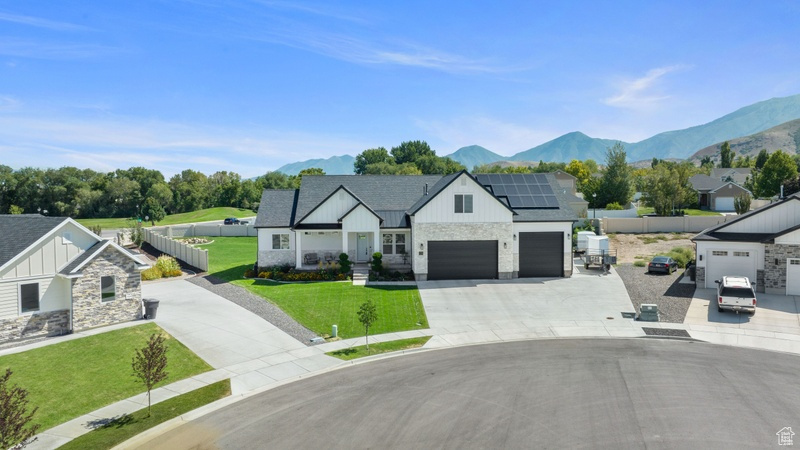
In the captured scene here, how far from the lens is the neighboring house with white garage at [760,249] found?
2550 centimetres

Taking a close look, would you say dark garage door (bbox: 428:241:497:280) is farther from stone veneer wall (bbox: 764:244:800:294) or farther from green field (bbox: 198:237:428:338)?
stone veneer wall (bbox: 764:244:800:294)

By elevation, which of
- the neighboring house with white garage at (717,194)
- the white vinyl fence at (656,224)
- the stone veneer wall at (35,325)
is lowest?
the stone veneer wall at (35,325)

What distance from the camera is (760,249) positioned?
26.5m

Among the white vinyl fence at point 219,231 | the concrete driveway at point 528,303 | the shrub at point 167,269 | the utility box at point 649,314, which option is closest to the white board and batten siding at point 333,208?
the concrete driveway at point 528,303

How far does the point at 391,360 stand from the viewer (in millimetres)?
17750

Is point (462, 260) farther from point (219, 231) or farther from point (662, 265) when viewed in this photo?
point (219, 231)

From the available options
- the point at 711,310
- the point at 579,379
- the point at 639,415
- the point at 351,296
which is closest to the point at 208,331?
the point at 351,296

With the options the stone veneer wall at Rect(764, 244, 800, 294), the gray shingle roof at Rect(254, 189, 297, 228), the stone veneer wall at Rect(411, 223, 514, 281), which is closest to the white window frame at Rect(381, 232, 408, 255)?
the stone veneer wall at Rect(411, 223, 514, 281)

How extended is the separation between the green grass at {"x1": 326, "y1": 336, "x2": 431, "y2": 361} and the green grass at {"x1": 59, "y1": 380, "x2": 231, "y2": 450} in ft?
14.1

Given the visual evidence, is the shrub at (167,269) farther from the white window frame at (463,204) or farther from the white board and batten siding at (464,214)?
the white window frame at (463,204)

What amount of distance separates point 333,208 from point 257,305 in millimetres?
10637

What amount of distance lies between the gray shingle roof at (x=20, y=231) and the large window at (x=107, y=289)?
10.0 ft

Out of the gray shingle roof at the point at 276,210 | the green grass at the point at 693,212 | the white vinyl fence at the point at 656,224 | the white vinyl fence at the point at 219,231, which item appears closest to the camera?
the gray shingle roof at the point at 276,210

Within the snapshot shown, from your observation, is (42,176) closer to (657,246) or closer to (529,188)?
(529,188)
